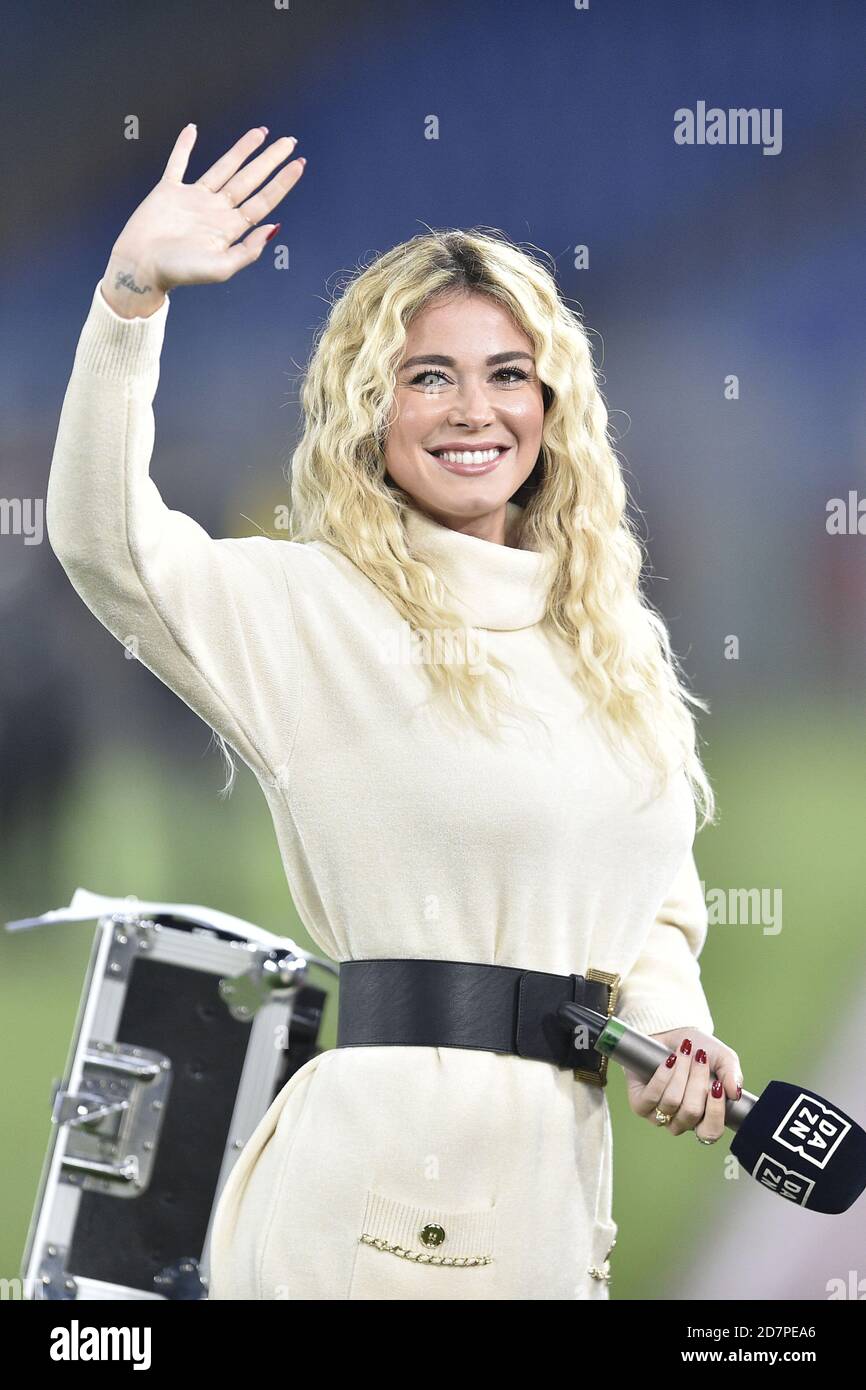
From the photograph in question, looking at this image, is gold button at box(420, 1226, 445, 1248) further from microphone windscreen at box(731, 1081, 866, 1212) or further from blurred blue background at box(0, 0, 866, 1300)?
blurred blue background at box(0, 0, 866, 1300)

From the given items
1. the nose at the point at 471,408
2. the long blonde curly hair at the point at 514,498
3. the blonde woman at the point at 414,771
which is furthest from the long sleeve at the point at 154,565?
the nose at the point at 471,408

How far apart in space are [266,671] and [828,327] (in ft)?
5.50

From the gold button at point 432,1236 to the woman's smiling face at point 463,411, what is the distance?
0.72 m

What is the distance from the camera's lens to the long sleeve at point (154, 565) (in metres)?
1.34

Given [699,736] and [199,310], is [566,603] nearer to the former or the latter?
[699,736]

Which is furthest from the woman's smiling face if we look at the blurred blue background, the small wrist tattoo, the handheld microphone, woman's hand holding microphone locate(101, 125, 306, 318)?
the blurred blue background

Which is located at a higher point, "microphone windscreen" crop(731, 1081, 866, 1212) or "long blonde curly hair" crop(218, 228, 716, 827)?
"long blonde curly hair" crop(218, 228, 716, 827)

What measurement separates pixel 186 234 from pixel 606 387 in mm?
1607

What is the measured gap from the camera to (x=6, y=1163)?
9.03ft

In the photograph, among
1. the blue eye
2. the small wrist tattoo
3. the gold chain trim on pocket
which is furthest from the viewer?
the blue eye

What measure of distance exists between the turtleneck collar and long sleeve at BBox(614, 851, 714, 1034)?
34cm

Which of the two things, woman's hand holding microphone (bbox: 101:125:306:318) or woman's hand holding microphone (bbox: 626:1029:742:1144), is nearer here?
woman's hand holding microphone (bbox: 101:125:306:318)

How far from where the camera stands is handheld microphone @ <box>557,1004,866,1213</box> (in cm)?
158

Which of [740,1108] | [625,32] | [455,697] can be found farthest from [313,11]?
[740,1108]
